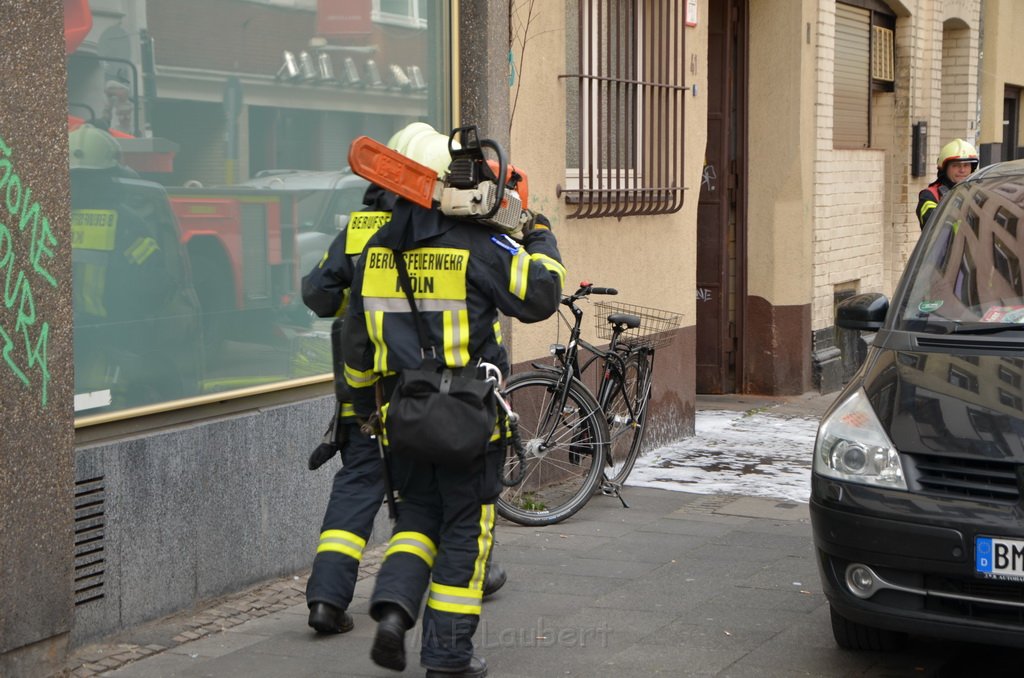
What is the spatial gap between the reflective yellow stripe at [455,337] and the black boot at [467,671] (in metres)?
0.97

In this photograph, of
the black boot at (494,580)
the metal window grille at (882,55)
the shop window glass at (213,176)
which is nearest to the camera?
the shop window glass at (213,176)

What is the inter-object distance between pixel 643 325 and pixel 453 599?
4852 millimetres

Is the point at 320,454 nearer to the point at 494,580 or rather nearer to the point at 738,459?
the point at 494,580

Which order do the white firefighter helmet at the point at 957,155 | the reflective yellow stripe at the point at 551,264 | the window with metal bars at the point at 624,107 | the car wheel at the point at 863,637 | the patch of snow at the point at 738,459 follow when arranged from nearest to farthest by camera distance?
the reflective yellow stripe at the point at 551,264 → the car wheel at the point at 863,637 → the patch of snow at the point at 738,459 → the window with metal bars at the point at 624,107 → the white firefighter helmet at the point at 957,155

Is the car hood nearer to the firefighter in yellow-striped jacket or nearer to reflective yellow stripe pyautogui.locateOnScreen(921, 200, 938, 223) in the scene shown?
the firefighter in yellow-striped jacket

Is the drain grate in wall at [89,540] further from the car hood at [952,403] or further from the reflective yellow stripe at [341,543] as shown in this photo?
the car hood at [952,403]

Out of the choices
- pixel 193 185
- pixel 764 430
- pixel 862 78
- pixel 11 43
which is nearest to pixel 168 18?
pixel 193 185

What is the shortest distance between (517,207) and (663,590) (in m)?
2.01

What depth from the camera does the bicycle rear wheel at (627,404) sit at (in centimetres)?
769

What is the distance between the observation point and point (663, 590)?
5.94 meters

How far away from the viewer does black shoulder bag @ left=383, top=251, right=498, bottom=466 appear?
4.45m

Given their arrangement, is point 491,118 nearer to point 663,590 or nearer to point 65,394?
point 663,590

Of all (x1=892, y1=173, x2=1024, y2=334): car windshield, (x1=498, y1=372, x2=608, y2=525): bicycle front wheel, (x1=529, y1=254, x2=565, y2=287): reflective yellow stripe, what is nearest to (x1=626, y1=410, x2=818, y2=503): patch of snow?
(x1=498, y1=372, x2=608, y2=525): bicycle front wheel

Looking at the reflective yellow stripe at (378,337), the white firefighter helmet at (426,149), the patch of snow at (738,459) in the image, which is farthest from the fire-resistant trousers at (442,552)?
the patch of snow at (738,459)
